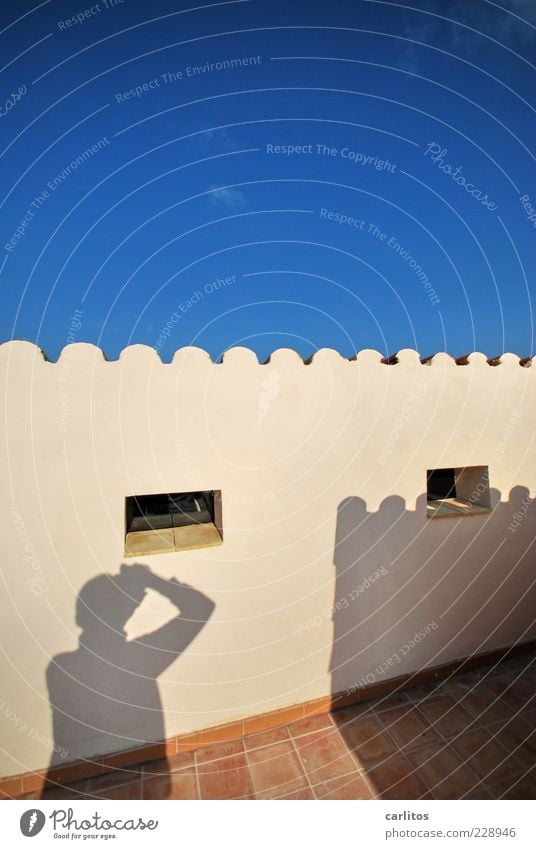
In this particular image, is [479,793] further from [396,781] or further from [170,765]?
[170,765]

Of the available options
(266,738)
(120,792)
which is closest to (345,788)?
(266,738)

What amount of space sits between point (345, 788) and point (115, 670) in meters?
2.27

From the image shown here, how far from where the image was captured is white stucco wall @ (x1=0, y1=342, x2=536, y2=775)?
9.88ft

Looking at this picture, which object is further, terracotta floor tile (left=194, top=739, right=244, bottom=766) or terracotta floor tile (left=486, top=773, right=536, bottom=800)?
terracotta floor tile (left=194, top=739, right=244, bottom=766)

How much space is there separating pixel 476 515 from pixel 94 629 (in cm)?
427

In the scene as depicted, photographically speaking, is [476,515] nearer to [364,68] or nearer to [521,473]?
[521,473]

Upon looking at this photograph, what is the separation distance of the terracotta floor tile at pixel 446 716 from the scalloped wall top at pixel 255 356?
378cm

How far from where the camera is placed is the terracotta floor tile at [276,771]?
3058 mm

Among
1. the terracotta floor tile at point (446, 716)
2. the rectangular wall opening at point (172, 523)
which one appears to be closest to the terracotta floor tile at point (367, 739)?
the terracotta floor tile at point (446, 716)

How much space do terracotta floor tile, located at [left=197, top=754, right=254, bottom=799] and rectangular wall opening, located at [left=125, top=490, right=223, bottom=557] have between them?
203cm

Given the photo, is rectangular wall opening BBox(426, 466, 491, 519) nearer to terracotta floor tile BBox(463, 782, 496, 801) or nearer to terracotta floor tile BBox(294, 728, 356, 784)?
terracotta floor tile BBox(463, 782, 496, 801)

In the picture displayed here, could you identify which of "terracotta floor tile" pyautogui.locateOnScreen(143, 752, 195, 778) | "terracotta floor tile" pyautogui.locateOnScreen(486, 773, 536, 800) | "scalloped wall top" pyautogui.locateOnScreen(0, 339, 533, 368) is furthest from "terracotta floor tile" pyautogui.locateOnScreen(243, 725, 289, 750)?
"scalloped wall top" pyautogui.locateOnScreen(0, 339, 533, 368)

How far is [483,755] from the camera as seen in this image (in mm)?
3305

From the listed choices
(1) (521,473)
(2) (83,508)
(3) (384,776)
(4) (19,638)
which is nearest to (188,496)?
(2) (83,508)
